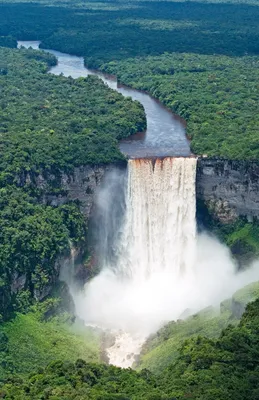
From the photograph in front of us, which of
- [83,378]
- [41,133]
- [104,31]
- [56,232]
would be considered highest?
[104,31]

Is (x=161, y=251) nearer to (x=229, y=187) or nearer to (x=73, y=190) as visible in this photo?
(x=229, y=187)

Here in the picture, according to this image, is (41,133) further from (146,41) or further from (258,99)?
(146,41)

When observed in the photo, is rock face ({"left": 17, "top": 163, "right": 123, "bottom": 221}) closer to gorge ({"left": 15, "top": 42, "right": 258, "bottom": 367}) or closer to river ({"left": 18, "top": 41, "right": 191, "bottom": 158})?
gorge ({"left": 15, "top": 42, "right": 258, "bottom": 367})

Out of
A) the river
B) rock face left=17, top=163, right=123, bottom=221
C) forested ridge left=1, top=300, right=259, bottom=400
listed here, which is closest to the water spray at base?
rock face left=17, top=163, right=123, bottom=221

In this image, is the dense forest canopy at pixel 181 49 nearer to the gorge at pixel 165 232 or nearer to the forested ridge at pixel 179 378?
the gorge at pixel 165 232

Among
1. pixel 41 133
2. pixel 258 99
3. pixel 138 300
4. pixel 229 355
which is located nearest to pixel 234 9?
pixel 258 99

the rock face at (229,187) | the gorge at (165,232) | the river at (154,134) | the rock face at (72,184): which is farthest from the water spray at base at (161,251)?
the river at (154,134)

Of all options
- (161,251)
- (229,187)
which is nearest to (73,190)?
(161,251)
